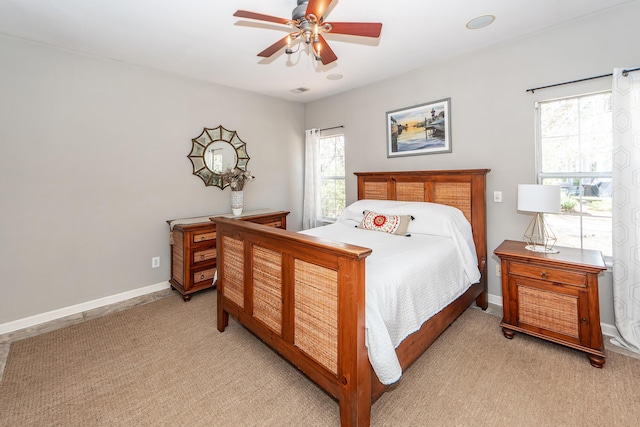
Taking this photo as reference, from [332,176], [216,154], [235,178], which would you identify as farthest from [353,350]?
[332,176]

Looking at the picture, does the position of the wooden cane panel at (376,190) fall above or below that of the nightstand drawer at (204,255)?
above

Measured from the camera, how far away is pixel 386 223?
289cm

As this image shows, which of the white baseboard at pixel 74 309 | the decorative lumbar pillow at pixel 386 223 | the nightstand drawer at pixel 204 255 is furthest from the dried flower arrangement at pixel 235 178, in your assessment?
the decorative lumbar pillow at pixel 386 223

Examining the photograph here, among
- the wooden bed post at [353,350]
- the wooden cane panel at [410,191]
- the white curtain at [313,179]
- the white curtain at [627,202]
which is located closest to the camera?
the wooden bed post at [353,350]

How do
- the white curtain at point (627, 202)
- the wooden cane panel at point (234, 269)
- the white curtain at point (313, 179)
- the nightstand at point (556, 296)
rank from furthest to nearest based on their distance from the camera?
the white curtain at point (313, 179) < the wooden cane panel at point (234, 269) < the white curtain at point (627, 202) < the nightstand at point (556, 296)

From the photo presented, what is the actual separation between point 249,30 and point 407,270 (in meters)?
2.33

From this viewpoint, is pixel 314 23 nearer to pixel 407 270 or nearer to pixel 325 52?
pixel 325 52

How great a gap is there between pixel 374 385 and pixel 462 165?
246 cm

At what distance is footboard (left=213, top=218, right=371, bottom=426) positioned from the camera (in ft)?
4.51

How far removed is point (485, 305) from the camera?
2822mm

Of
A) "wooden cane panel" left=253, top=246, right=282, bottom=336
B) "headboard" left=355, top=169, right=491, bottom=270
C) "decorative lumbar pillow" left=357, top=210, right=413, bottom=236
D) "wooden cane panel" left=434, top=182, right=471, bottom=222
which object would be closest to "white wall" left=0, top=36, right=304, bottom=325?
"wooden cane panel" left=253, top=246, right=282, bottom=336

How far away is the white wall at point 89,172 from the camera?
101 inches

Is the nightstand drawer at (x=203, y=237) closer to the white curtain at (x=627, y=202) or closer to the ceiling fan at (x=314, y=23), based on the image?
the ceiling fan at (x=314, y=23)

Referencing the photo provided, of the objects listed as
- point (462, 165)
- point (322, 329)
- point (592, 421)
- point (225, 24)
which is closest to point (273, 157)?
point (225, 24)
